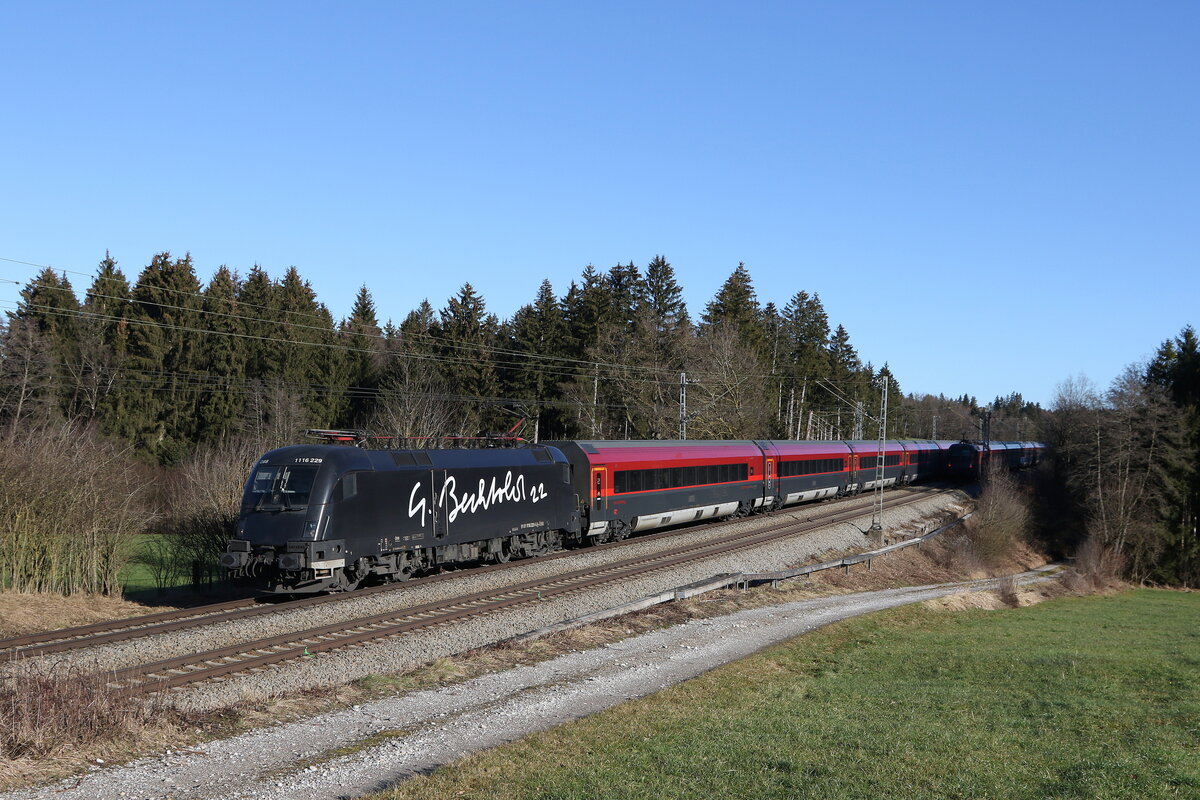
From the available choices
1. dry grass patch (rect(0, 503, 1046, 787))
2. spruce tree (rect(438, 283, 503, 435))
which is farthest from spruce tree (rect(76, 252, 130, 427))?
dry grass patch (rect(0, 503, 1046, 787))

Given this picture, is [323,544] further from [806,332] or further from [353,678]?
[806,332]

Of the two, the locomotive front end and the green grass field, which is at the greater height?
the locomotive front end

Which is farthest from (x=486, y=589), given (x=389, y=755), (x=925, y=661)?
(x=389, y=755)

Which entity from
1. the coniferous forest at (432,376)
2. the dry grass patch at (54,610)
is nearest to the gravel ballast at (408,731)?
the dry grass patch at (54,610)

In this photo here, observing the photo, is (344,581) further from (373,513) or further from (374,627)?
(374,627)

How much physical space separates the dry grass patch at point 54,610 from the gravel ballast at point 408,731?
903 cm

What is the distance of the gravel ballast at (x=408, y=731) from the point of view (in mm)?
9227

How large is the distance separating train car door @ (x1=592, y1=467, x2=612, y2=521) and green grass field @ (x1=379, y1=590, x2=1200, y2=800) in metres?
11.8

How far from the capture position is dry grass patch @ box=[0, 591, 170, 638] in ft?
57.3

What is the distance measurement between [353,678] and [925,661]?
10.8m

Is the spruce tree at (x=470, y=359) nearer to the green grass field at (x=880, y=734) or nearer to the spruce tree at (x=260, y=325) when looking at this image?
the spruce tree at (x=260, y=325)

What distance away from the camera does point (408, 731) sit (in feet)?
37.2
